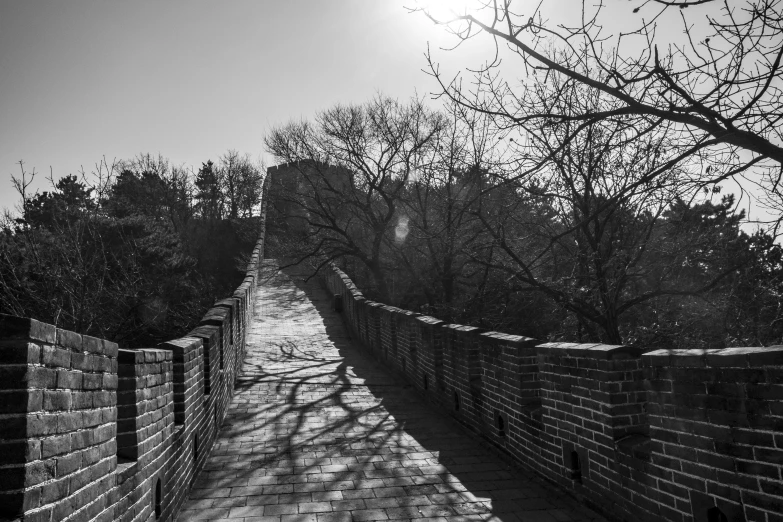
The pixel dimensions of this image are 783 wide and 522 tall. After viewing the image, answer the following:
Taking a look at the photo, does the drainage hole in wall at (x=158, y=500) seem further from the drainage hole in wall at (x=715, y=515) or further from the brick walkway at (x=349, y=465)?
the drainage hole in wall at (x=715, y=515)

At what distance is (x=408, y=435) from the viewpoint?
6.75 meters

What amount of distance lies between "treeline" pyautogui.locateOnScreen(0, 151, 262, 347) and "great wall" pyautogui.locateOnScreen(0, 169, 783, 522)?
6614 mm

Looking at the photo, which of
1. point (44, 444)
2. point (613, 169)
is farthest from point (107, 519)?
A: point (613, 169)

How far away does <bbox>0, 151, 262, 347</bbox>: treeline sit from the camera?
12.8 meters

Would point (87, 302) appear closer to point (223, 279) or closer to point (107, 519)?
point (107, 519)

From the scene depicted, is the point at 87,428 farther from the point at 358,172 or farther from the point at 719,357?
the point at 358,172

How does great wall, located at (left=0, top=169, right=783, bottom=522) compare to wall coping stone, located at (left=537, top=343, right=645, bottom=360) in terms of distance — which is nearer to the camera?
great wall, located at (left=0, top=169, right=783, bottom=522)

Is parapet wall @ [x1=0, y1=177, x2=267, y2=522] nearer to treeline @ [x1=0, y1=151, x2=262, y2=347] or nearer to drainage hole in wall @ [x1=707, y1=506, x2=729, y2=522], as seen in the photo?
drainage hole in wall @ [x1=707, y1=506, x2=729, y2=522]

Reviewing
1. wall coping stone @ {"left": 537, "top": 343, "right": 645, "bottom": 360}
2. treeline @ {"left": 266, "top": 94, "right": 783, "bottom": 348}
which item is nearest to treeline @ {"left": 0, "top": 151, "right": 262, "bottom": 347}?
treeline @ {"left": 266, "top": 94, "right": 783, "bottom": 348}

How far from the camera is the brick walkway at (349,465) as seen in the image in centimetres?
437

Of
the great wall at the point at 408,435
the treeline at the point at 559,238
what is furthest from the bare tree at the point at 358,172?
the great wall at the point at 408,435

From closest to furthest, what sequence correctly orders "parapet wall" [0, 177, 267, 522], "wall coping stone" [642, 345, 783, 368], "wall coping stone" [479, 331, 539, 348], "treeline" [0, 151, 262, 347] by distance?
1. "parapet wall" [0, 177, 267, 522]
2. "wall coping stone" [642, 345, 783, 368]
3. "wall coping stone" [479, 331, 539, 348]
4. "treeline" [0, 151, 262, 347]

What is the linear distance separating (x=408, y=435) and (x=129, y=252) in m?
13.7

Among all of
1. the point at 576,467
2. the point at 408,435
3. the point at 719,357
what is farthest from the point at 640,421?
the point at 408,435
